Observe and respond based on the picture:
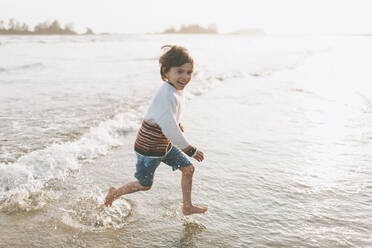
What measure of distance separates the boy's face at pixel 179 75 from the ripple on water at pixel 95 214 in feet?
4.69

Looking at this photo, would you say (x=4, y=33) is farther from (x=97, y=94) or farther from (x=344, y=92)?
(x=344, y=92)

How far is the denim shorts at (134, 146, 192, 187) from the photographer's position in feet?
10.2

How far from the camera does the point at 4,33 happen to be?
54.7m

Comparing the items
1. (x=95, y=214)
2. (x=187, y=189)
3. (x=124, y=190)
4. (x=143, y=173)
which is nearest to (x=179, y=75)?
(x=143, y=173)

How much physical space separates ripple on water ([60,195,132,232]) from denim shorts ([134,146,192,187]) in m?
0.48

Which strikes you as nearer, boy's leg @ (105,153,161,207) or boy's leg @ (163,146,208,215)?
boy's leg @ (105,153,161,207)

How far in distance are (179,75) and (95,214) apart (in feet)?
5.31

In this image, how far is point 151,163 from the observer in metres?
3.09

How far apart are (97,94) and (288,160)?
6785 mm

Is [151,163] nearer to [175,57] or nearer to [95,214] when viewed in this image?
[95,214]

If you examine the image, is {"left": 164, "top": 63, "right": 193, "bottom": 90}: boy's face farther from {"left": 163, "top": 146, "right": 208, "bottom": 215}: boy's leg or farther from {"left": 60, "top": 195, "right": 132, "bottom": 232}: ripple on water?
{"left": 60, "top": 195, "right": 132, "bottom": 232}: ripple on water

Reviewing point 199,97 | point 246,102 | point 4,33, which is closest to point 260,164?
point 246,102

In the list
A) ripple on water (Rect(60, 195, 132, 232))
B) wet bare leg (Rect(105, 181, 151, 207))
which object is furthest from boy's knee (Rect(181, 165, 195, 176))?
ripple on water (Rect(60, 195, 132, 232))

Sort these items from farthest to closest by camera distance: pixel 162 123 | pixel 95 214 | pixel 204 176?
pixel 204 176, pixel 95 214, pixel 162 123
